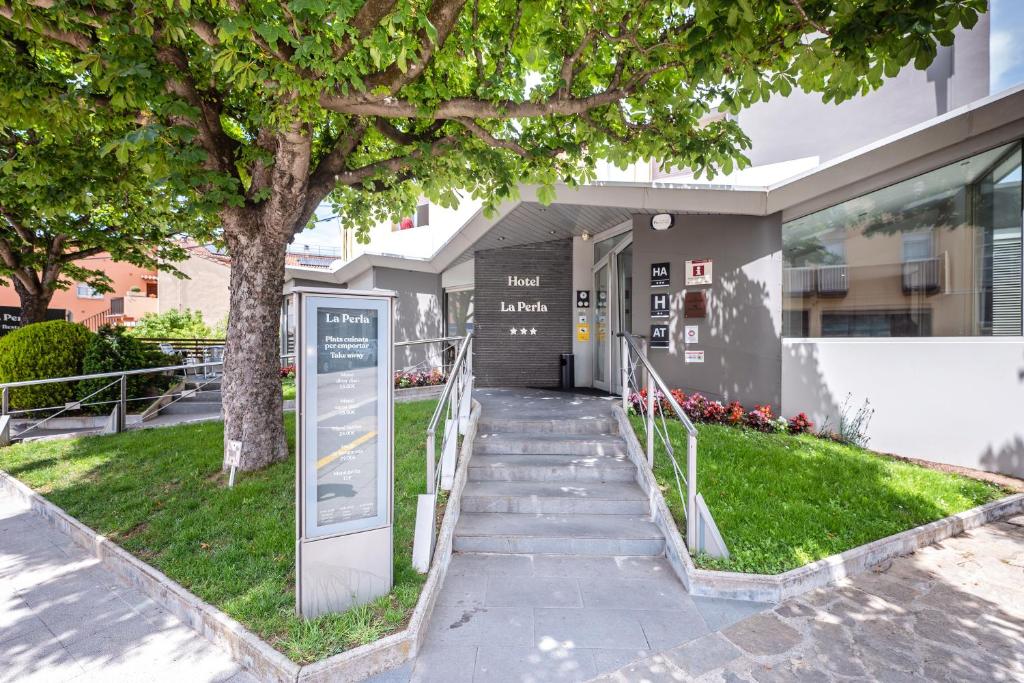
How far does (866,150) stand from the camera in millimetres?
5957

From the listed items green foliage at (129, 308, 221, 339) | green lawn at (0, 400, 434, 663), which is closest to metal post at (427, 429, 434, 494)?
green lawn at (0, 400, 434, 663)

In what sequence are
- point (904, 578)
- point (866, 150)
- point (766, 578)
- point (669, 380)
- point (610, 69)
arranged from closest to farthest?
point (766, 578) < point (904, 578) < point (610, 69) < point (866, 150) < point (669, 380)

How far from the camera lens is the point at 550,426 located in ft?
19.5

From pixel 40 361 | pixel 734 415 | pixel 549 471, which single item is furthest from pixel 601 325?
pixel 40 361

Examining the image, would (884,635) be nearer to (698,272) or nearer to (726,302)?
(726,302)

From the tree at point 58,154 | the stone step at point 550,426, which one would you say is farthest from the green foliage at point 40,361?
the stone step at point 550,426

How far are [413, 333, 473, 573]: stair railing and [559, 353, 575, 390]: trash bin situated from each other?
3.86 metres

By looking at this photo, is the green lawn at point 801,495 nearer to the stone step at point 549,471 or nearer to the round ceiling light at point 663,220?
the stone step at point 549,471

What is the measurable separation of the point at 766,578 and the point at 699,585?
1.49 feet

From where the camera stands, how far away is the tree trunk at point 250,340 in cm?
529

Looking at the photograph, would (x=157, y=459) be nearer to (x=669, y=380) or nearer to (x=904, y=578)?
(x=669, y=380)

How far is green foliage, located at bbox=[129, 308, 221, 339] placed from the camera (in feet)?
67.4

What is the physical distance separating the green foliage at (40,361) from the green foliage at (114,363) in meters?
0.24

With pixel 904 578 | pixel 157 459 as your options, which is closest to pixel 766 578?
pixel 904 578
